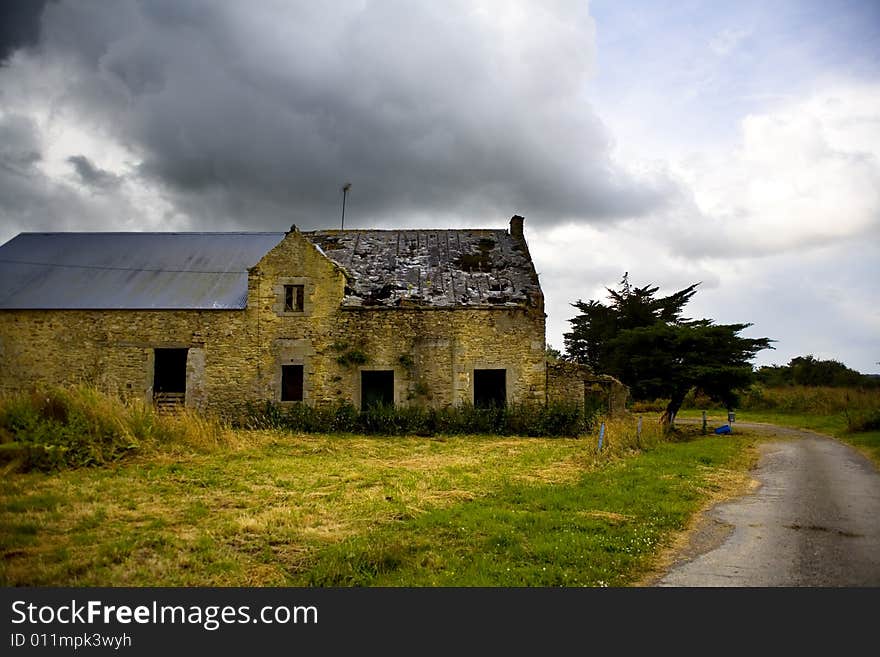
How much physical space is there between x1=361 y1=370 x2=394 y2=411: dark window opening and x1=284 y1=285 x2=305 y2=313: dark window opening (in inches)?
117

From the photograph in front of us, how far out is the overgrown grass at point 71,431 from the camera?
9.65 metres

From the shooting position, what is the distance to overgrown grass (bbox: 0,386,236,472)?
965 centimetres

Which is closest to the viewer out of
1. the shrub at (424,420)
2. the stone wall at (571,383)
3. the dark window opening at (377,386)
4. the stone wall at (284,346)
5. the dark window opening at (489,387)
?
the shrub at (424,420)

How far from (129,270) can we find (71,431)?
449 inches

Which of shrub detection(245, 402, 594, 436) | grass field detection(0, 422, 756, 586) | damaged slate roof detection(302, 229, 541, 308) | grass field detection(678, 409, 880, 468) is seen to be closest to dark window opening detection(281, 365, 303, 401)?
shrub detection(245, 402, 594, 436)

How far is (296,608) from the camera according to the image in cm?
431

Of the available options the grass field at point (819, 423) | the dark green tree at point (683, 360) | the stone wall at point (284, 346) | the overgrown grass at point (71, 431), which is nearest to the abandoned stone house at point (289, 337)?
the stone wall at point (284, 346)

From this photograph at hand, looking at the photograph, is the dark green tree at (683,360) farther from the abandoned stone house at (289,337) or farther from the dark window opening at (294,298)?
the dark window opening at (294,298)

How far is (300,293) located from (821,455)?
48.6 ft

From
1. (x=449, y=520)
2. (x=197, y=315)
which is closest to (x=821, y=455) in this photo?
(x=449, y=520)

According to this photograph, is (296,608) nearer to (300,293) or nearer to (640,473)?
(640,473)

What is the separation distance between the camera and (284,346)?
18.1 meters

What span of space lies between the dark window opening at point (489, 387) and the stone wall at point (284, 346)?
2.22 ft

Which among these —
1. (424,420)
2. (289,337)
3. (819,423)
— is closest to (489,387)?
(424,420)
